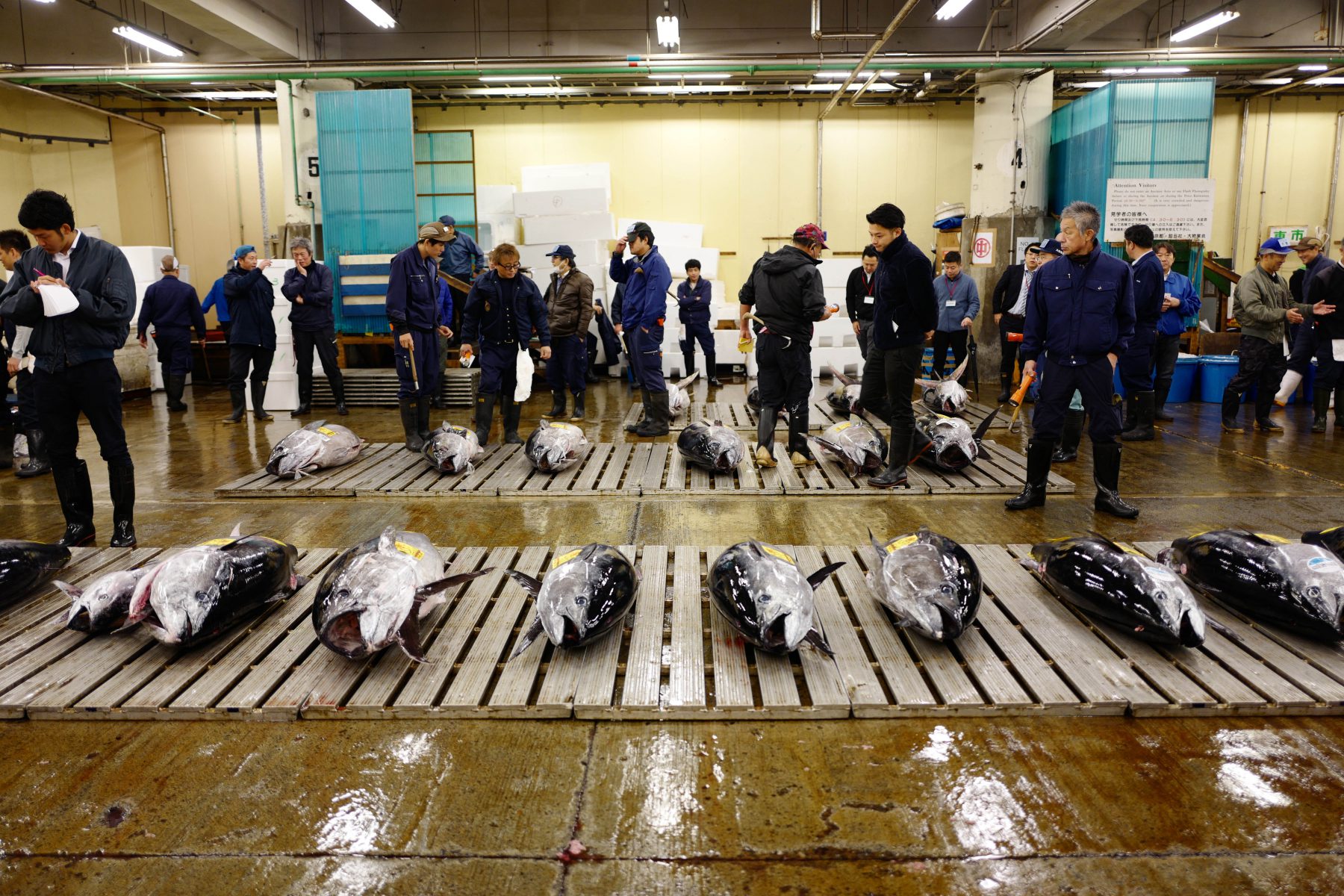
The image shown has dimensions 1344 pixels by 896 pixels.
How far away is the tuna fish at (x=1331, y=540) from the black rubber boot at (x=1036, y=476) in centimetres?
168

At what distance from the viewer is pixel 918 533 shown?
3787 mm

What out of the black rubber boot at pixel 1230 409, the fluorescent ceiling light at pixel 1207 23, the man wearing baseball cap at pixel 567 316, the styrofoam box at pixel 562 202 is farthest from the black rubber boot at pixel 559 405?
the fluorescent ceiling light at pixel 1207 23

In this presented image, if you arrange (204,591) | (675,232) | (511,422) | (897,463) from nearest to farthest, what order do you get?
(204,591)
(897,463)
(511,422)
(675,232)

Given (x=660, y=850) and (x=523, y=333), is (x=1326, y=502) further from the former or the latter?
(x=523, y=333)

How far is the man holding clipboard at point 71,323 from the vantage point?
14.9ft

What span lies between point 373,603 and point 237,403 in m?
7.91

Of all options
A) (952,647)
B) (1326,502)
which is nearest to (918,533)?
(952,647)

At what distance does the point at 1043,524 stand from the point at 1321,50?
37.6 feet

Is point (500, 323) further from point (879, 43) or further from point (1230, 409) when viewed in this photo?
point (1230, 409)

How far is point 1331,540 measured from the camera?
3963 millimetres

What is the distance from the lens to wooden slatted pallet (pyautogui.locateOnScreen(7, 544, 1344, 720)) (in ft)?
9.93

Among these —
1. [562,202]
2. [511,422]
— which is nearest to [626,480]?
[511,422]

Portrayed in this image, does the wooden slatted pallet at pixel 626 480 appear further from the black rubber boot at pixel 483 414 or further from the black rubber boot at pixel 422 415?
the black rubber boot at pixel 422 415

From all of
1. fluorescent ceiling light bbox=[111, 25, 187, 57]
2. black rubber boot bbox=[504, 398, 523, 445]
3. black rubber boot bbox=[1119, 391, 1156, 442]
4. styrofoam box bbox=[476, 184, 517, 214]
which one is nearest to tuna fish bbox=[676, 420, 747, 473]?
black rubber boot bbox=[504, 398, 523, 445]
